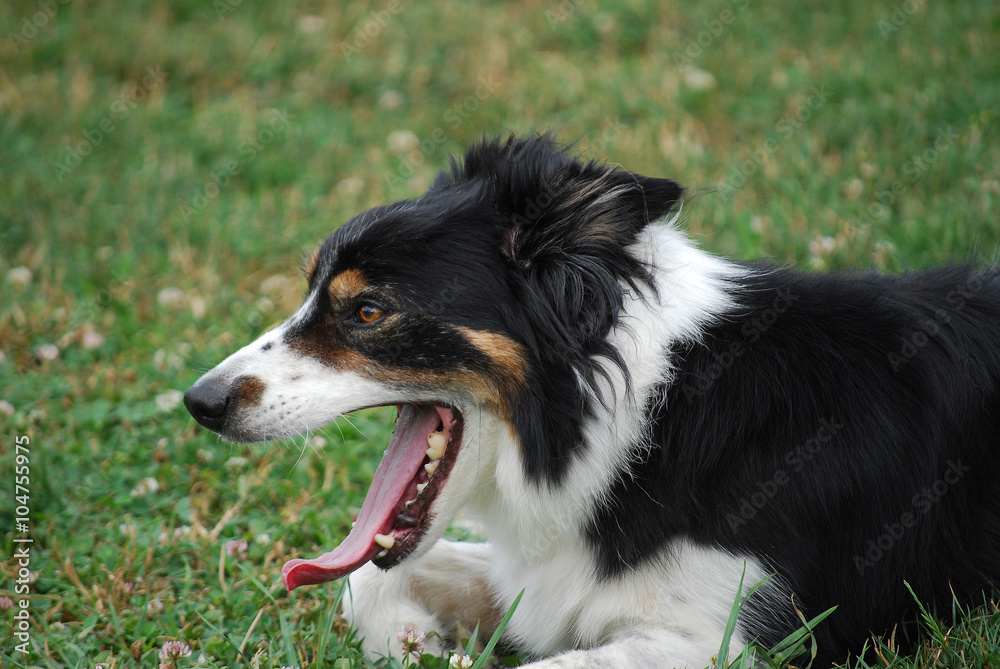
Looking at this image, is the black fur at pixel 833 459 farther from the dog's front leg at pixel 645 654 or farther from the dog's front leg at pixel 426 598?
the dog's front leg at pixel 426 598

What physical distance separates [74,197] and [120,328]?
1520mm

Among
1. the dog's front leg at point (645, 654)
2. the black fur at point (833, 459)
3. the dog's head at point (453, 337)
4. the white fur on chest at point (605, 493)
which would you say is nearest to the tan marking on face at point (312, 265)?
the dog's head at point (453, 337)

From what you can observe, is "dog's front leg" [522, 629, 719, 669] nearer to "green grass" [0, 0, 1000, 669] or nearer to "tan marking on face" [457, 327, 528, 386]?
"green grass" [0, 0, 1000, 669]

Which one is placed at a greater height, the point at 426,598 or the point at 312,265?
the point at 312,265

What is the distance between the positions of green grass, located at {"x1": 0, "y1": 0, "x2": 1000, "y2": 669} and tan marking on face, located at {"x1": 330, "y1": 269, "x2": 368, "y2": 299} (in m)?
0.92

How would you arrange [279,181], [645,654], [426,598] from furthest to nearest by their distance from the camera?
[279,181] < [426,598] < [645,654]

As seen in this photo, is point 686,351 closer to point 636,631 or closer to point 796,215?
point 636,631

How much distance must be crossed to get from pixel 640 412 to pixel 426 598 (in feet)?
3.31

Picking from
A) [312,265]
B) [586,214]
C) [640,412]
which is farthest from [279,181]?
[640,412]

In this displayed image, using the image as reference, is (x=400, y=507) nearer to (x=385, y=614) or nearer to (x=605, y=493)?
(x=385, y=614)

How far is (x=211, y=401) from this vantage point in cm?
245

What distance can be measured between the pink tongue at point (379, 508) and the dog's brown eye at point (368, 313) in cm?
30

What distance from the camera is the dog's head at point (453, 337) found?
7.65 ft

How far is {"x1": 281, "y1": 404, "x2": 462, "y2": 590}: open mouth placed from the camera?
8.04ft
